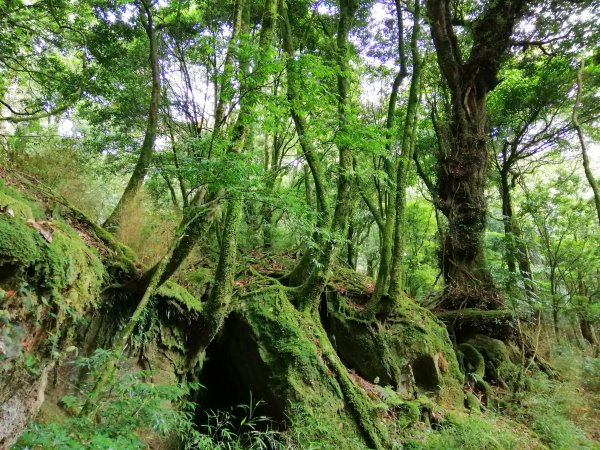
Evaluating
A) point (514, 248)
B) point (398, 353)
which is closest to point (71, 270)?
point (398, 353)

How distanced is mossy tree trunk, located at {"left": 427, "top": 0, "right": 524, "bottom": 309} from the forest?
5 centimetres

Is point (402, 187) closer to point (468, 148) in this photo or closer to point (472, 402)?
Result: point (468, 148)

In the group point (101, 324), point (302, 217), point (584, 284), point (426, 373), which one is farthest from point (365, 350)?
point (584, 284)

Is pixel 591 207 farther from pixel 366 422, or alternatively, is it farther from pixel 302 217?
pixel 302 217

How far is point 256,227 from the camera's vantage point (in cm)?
987

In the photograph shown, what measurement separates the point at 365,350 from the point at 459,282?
12.9 feet

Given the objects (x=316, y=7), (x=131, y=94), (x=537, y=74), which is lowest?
(x=131, y=94)

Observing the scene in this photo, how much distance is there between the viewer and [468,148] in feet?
32.3

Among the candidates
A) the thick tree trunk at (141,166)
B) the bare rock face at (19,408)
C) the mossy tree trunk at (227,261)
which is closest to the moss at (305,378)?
the mossy tree trunk at (227,261)

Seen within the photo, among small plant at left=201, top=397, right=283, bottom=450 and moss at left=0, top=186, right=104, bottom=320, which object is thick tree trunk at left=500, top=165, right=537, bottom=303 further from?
moss at left=0, top=186, right=104, bottom=320

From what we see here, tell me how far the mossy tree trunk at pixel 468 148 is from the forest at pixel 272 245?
0.18 feet

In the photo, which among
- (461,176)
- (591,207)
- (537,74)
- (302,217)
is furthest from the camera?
(591,207)

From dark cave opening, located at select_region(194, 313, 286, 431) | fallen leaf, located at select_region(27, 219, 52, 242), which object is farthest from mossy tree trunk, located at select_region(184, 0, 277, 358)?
fallen leaf, located at select_region(27, 219, 52, 242)

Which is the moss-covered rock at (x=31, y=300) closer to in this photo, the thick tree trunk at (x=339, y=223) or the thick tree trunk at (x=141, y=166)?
the thick tree trunk at (x=141, y=166)
